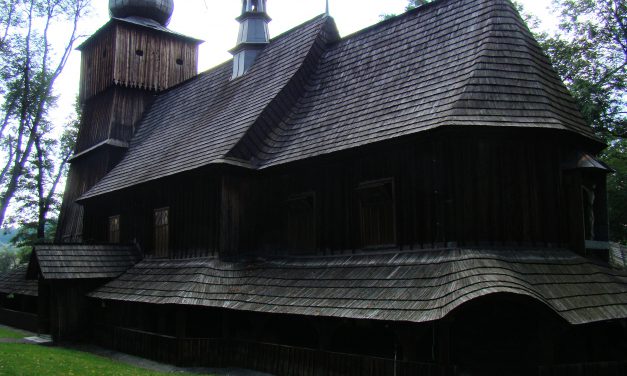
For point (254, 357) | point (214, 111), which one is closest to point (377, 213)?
point (254, 357)

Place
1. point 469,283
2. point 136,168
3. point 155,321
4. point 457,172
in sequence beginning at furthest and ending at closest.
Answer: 1. point 136,168
2. point 155,321
3. point 457,172
4. point 469,283

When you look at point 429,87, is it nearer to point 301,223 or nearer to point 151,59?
point 301,223

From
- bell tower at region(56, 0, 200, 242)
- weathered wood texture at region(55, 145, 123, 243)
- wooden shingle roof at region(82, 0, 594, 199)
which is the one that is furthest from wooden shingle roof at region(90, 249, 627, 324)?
bell tower at region(56, 0, 200, 242)

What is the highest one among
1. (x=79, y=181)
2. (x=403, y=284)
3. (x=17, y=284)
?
(x=79, y=181)

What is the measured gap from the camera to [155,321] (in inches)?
685

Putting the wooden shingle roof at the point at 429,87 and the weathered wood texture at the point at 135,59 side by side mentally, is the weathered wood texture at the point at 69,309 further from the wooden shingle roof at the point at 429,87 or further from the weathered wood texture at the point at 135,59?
the weathered wood texture at the point at 135,59

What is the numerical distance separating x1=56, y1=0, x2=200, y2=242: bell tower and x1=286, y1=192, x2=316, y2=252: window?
11377 mm

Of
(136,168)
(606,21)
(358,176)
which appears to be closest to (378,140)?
(358,176)

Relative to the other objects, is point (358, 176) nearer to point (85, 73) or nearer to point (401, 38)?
point (401, 38)

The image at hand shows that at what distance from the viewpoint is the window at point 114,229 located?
21.3 metres

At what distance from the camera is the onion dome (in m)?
26.6

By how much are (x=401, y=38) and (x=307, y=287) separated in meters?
7.08

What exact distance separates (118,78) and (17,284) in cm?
912

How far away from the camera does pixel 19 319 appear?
2152cm
